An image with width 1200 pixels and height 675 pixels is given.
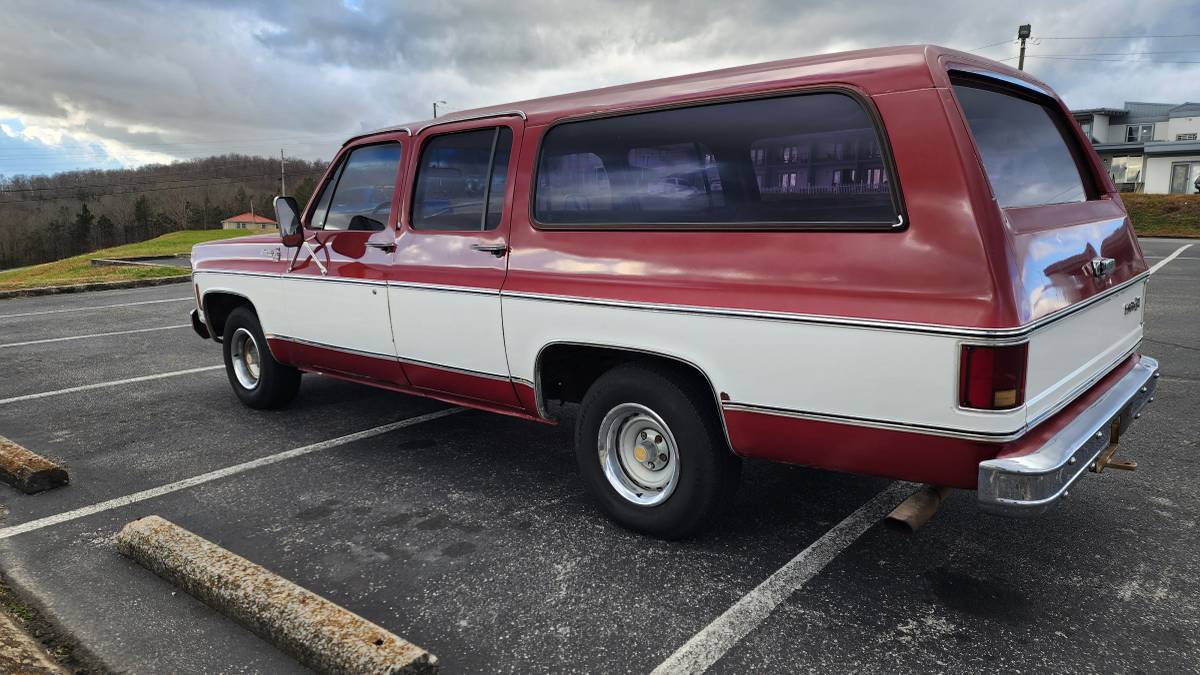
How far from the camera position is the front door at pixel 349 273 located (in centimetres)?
445

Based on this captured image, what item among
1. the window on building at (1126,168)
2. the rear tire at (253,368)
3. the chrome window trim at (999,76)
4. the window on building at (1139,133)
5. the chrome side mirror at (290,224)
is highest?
the window on building at (1139,133)

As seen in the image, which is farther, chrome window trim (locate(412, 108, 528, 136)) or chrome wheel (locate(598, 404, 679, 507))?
chrome window trim (locate(412, 108, 528, 136))

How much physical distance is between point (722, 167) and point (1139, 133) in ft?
210

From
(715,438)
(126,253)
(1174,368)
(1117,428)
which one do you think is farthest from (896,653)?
(126,253)

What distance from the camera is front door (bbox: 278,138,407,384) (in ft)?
14.6

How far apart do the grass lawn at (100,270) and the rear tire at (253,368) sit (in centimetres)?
383

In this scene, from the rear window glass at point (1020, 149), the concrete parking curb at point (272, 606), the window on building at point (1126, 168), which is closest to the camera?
the concrete parking curb at point (272, 606)

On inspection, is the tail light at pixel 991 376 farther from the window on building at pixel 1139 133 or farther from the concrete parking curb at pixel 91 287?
the window on building at pixel 1139 133

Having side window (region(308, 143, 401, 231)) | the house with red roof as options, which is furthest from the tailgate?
the house with red roof

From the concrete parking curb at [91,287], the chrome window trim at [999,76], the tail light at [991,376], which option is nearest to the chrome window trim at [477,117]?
the chrome window trim at [999,76]

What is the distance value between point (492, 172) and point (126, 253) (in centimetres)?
4287

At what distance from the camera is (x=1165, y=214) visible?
30.0 m

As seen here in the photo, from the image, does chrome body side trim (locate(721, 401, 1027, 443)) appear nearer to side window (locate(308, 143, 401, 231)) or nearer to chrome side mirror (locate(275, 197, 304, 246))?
side window (locate(308, 143, 401, 231))

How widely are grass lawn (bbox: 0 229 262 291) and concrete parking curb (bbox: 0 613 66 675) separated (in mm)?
7231
